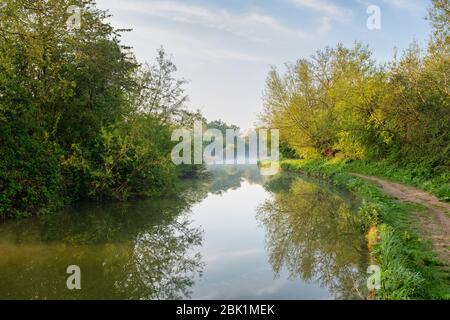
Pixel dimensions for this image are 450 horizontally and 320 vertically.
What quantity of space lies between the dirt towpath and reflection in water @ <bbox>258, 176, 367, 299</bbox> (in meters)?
1.60

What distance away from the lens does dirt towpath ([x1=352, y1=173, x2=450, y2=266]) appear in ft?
27.4

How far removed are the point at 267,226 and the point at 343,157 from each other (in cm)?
2160

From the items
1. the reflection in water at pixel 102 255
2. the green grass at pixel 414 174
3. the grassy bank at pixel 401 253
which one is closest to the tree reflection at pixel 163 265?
the reflection in water at pixel 102 255

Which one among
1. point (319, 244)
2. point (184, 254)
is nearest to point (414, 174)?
point (319, 244)

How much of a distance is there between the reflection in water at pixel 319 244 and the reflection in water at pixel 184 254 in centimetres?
3

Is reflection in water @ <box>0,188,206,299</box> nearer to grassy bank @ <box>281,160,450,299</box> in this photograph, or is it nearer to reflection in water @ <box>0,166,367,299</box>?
reflection in water @ <box>0,166,367,299</box>

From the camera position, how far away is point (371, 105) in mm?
25281

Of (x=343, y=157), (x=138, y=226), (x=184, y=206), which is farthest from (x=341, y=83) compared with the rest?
(x=138, y=226)

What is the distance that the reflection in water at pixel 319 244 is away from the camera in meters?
7.47
